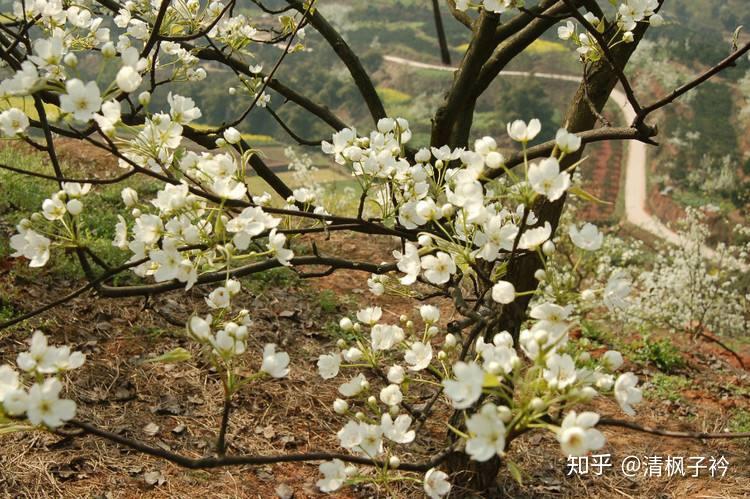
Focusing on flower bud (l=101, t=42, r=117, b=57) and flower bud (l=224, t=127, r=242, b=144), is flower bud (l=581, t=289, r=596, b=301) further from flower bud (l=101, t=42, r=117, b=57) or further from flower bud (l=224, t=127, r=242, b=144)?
flower bud (l=101, t=42, r=117, b=57)

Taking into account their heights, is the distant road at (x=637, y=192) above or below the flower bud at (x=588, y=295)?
below

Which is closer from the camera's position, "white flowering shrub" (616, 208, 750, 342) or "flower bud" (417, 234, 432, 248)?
"flower bud" (417, 234, 432, 248)

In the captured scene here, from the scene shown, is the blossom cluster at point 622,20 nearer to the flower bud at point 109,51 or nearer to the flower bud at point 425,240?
the flower bud at point 425,240

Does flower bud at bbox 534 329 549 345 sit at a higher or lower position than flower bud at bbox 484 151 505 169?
lower

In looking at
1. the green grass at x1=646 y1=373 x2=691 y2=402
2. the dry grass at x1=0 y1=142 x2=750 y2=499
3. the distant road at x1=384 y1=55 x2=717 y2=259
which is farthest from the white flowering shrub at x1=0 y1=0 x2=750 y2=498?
the distant road at x1=384 y1=55 x2=717 y2=259

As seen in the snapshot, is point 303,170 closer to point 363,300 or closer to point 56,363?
point 363,300

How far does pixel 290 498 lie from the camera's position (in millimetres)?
2572

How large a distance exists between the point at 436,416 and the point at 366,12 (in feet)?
184

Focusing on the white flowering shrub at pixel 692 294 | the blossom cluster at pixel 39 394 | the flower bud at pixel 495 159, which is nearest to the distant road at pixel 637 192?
the white flowering shrub at pixel 692 294

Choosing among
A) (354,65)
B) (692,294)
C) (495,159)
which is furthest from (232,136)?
(692,294)

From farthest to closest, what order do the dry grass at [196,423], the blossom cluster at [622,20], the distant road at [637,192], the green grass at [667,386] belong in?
the distant road at [637,192], the green grass at [667,386], the dry grass at [196,423], the blossom cluster at [622,20]

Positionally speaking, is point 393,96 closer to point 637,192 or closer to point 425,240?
point 637,192

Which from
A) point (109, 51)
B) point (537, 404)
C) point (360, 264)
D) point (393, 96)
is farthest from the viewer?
point (393, 96)

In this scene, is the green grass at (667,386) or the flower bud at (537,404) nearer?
the flower bud at (537,404)
